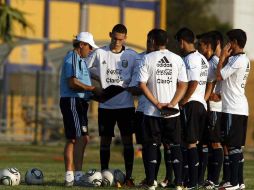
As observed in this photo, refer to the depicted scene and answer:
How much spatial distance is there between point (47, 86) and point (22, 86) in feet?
8.16

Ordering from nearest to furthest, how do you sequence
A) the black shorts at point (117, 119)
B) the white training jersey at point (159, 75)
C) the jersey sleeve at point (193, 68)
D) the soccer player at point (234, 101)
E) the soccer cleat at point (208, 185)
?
1. the white training jersey at point (159, 75)
2. the soccer player at point (234, 101)
3. the jersey sleeve at point (193, 68)
4. the soccer cleat at point (208, 185)
5. the black shorts at point (117, 119)

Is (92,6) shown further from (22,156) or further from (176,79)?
(176,79)

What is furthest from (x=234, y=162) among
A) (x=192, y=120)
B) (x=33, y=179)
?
(x=33, y=179)

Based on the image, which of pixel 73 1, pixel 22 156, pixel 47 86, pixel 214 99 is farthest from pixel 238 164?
pixel 73 1

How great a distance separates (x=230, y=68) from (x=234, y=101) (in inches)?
19.2

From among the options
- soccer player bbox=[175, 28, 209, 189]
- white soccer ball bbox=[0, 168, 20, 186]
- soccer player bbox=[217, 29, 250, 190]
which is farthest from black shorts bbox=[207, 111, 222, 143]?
white soccer ball bbox=[0, 168, 20, 186]

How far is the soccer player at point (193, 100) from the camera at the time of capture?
16531 mm

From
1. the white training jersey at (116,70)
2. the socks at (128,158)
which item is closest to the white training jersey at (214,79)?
the white training jersey at (116,70)

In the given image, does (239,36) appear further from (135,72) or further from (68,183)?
(68,183)

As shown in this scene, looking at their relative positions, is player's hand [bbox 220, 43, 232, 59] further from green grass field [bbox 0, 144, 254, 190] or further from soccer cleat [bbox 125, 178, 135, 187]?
soccer cleat [bbox 125, 178, 135, 187]

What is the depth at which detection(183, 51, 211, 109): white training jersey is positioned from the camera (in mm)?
16547

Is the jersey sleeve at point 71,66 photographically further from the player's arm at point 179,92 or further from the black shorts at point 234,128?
the black shorts at point 234,128

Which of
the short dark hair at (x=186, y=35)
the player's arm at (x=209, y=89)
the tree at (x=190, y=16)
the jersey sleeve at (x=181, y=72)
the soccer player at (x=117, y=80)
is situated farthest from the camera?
the tree at (x=190, y=16)

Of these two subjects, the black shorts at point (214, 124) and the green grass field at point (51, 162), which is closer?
the black shorts at point (214, 124)
